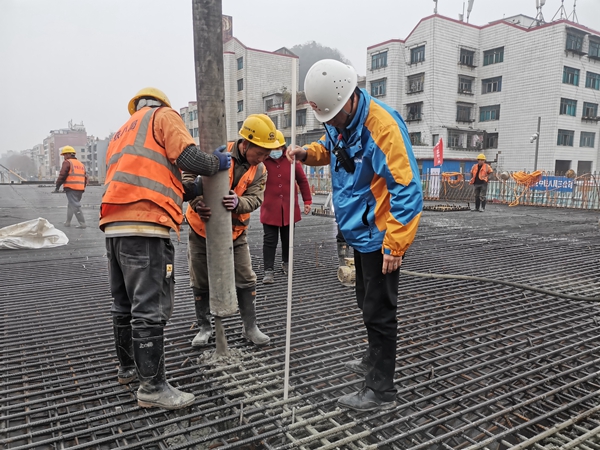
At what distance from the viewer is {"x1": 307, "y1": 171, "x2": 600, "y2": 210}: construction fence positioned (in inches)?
599

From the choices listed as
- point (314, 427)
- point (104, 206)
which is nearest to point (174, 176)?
point (104, 206)

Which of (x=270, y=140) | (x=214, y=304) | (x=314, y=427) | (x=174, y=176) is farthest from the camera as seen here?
(x=270, y=140)

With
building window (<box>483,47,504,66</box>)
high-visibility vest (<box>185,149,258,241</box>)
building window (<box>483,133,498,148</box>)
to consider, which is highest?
building window (<box>483,47,504,66</box>)

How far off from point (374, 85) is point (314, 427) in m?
37.0

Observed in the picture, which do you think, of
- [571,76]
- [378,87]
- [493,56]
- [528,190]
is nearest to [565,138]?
[571,76]

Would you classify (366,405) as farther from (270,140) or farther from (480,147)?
(480,147)

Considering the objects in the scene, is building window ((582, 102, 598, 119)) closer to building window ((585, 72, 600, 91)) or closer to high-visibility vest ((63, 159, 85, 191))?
building window ((585, 72, 600, 91))

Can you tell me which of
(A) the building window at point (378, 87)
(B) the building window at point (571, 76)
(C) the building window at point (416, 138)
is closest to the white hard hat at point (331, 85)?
(C) the building window at point (416, 138)

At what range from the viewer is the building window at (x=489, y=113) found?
33781 mm

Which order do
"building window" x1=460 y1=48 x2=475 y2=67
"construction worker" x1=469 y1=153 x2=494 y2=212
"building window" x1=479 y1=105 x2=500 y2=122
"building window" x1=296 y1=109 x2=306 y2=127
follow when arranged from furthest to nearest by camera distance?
"building window" x1=296 y1=109 x2=306 y2=127, "building window" x1=479 y1=105 x2=500 y2=122, "building window" x1=460 y1=48 x2=475 y2=67, "construction worker" x1=469 y1=153 x2=494 y2=212

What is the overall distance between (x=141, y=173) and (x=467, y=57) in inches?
1459

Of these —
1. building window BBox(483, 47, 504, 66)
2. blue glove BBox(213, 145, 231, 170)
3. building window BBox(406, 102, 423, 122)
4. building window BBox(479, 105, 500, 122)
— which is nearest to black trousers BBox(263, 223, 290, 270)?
blue glove BBox(213, 145, 231, 170)

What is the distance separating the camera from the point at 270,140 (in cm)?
294

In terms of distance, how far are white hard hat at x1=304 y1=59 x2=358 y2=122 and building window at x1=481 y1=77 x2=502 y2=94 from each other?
118 ft
